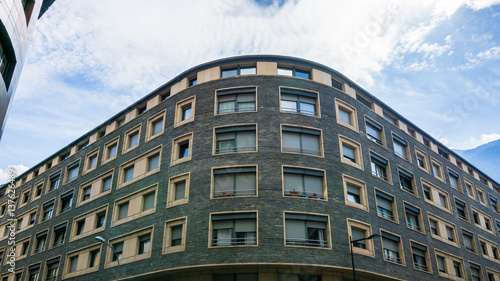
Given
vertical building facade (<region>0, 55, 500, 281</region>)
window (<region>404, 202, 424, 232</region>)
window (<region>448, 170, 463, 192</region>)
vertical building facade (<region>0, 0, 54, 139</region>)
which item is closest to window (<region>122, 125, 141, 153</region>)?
vertical building facade (<region>0, 55, 500, 281</region>)

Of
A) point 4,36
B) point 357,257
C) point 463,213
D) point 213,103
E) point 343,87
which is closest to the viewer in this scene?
point 4,36

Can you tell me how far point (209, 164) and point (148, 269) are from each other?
25.2ft

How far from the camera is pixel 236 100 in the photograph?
29125 millimetres

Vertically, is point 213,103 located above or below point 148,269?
above

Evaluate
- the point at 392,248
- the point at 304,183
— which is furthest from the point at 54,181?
the point at 392,248

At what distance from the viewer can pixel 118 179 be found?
108ft

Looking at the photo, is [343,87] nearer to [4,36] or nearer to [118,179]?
[118,179]

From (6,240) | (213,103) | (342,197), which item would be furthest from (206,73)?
(6,240)

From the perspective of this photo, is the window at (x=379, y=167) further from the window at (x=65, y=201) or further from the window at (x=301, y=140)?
the window at (x=65, y=201)

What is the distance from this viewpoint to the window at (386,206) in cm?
2939

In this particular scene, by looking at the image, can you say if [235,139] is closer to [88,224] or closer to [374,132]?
[374,132]

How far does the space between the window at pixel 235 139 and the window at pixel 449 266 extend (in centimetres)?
1791

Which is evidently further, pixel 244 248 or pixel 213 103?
pixel 213 103

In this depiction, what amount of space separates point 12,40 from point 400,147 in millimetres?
29477
